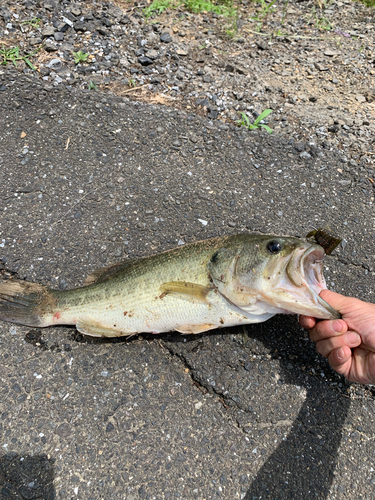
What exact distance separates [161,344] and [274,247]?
1.43 meters

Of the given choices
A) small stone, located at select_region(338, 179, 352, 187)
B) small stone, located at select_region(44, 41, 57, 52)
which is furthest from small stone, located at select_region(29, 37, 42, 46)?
small stone, located at select_region(338, 179, 352, 187)

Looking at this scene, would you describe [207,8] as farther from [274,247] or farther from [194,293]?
[194,293]

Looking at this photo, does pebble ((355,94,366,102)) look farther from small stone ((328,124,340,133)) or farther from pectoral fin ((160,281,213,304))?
pectoral fin ((160,281,213,304))

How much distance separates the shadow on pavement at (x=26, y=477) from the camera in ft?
8.14

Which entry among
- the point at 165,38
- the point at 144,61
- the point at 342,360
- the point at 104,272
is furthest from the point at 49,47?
the point at 342,360

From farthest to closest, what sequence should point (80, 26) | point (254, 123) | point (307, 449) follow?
point (80, 26) < point (254, 123) < point (307, 449)

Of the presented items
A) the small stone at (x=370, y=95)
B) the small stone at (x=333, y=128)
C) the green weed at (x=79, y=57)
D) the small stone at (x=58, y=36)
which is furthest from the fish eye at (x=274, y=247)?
the small stone at (x=58, y=36)

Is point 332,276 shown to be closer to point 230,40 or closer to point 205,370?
point 205,370

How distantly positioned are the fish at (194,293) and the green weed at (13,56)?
336 cm

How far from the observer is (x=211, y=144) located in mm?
4199

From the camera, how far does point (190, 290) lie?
268 centimetres

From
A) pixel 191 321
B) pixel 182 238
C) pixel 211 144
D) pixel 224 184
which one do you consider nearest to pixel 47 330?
pixel 191 321

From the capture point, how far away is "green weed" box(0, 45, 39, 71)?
14.5 feet

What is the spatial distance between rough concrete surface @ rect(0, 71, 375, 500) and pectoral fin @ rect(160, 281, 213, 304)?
2.00 ft
